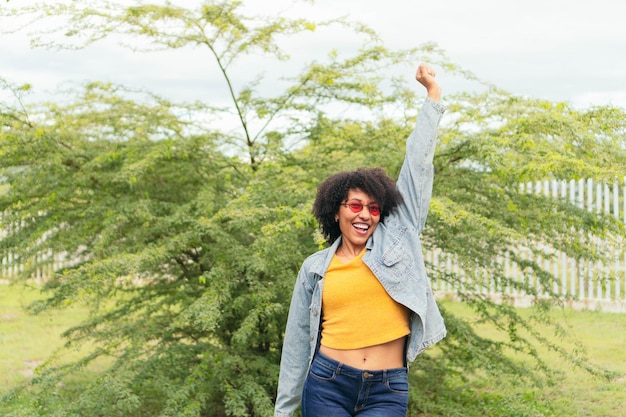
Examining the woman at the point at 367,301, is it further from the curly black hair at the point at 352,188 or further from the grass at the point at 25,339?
the grass at the point at 25,339

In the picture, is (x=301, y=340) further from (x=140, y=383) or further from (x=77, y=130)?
(x=77, y=130)

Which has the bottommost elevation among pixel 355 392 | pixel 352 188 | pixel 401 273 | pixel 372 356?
pixel 355 392

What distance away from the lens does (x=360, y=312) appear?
9.82 feet

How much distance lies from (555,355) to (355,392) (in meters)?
6.18

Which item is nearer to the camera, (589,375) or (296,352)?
(296,352)

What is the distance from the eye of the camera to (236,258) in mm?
5379

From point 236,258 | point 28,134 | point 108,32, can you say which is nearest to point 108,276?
point 236,258

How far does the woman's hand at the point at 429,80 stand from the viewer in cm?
310

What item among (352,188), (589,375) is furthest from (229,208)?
(589,375)

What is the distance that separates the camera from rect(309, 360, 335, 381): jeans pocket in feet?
9.76

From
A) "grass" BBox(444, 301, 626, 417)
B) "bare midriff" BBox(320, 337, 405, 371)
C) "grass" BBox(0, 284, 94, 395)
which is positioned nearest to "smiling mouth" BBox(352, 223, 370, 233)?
"bare midriff" BBox(320, 337, 405, 371)

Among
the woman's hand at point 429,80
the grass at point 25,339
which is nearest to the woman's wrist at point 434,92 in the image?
the woman's hand at point 429,80

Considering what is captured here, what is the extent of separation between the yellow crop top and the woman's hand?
0.70 m

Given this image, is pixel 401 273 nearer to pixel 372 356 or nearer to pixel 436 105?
pixel 372 356
